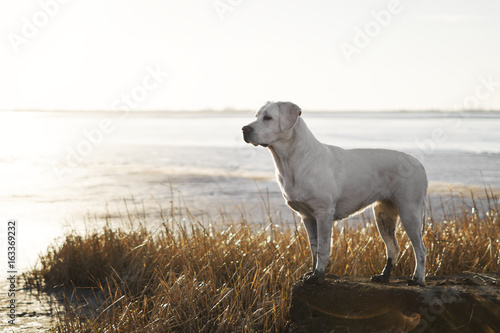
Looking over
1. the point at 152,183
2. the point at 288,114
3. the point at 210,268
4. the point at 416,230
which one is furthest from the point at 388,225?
the point at 152,183

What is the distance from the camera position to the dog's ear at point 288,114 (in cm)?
410

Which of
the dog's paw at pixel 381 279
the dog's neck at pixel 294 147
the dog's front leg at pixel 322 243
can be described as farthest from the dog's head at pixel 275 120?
the dog's paw at pixel 381 279

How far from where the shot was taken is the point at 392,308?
4.24 m

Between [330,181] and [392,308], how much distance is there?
1083mm

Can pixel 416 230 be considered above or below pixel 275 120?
below

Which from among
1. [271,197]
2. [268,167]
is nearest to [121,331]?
[271,197]

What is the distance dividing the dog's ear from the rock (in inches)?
52.0

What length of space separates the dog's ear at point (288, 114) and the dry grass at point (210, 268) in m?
1.54

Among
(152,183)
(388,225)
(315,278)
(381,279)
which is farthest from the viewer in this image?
(152,183)

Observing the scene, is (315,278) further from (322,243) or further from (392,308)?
(392,308)

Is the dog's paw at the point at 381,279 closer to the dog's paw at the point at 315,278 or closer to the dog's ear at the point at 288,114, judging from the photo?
the dog's paw at the point at 315,278

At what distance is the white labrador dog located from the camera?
13.5 ft

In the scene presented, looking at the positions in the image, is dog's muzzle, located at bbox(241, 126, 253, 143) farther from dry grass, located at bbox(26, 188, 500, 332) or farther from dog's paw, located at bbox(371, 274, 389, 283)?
dog's paw, located at bbox(371, 274, 389, 283)

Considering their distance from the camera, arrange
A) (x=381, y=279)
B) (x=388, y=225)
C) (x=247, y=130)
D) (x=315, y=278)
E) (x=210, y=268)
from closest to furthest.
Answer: (x=247, y=130), (x=315, y=278), (x=381, y=279), (x=388, y=225), (x=210, y=268)
